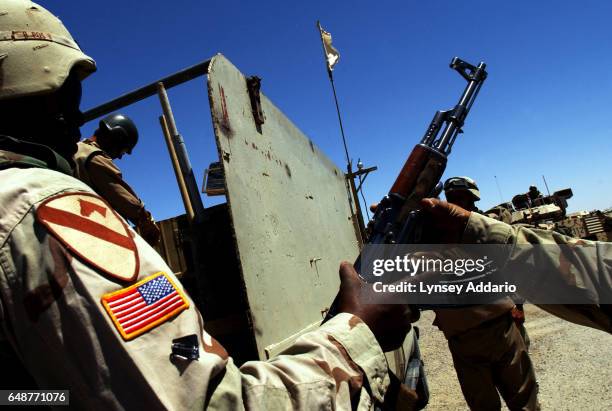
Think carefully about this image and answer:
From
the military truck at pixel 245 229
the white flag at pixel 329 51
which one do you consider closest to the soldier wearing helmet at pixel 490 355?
the military truck at pixel 245 229

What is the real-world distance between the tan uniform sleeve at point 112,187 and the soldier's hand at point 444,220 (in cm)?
145

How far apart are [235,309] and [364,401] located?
679 millimetres

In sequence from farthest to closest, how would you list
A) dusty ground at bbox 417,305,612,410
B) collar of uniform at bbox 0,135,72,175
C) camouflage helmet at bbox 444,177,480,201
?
camouflage helmet at bbox 444,177,480,201
dusty ground at bbox 417,305,612,410
collar of uniform at bbox 0,135,72,175

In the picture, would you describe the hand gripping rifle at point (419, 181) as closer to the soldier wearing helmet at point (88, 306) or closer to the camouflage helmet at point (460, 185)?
the soldier wearing helmet at point (88, 306)

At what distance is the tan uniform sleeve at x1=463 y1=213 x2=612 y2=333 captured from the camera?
5.10 feet

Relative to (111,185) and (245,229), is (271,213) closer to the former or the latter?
(245,229)

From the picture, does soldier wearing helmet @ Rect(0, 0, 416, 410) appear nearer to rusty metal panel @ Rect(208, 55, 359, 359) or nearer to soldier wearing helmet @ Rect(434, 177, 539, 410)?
rusty metal panel @ Rect(208, 55, 359, 359)

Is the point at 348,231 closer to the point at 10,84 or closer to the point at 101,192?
the point at 101,192

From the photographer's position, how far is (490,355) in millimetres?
2961

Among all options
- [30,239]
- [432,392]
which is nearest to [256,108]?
[30,239]

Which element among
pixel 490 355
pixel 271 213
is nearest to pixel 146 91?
pixel 271 213

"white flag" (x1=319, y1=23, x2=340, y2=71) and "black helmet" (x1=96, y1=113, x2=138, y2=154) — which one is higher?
"white flag" (x1=319, y1=23, x2=340, y2=71)

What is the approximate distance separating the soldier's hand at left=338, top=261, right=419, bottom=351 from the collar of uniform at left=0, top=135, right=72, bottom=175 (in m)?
0.71

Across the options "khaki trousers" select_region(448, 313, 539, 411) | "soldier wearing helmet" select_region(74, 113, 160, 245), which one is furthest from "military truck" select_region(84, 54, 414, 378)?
"khaki trousers" select_region(448, 313, 539, 411)
